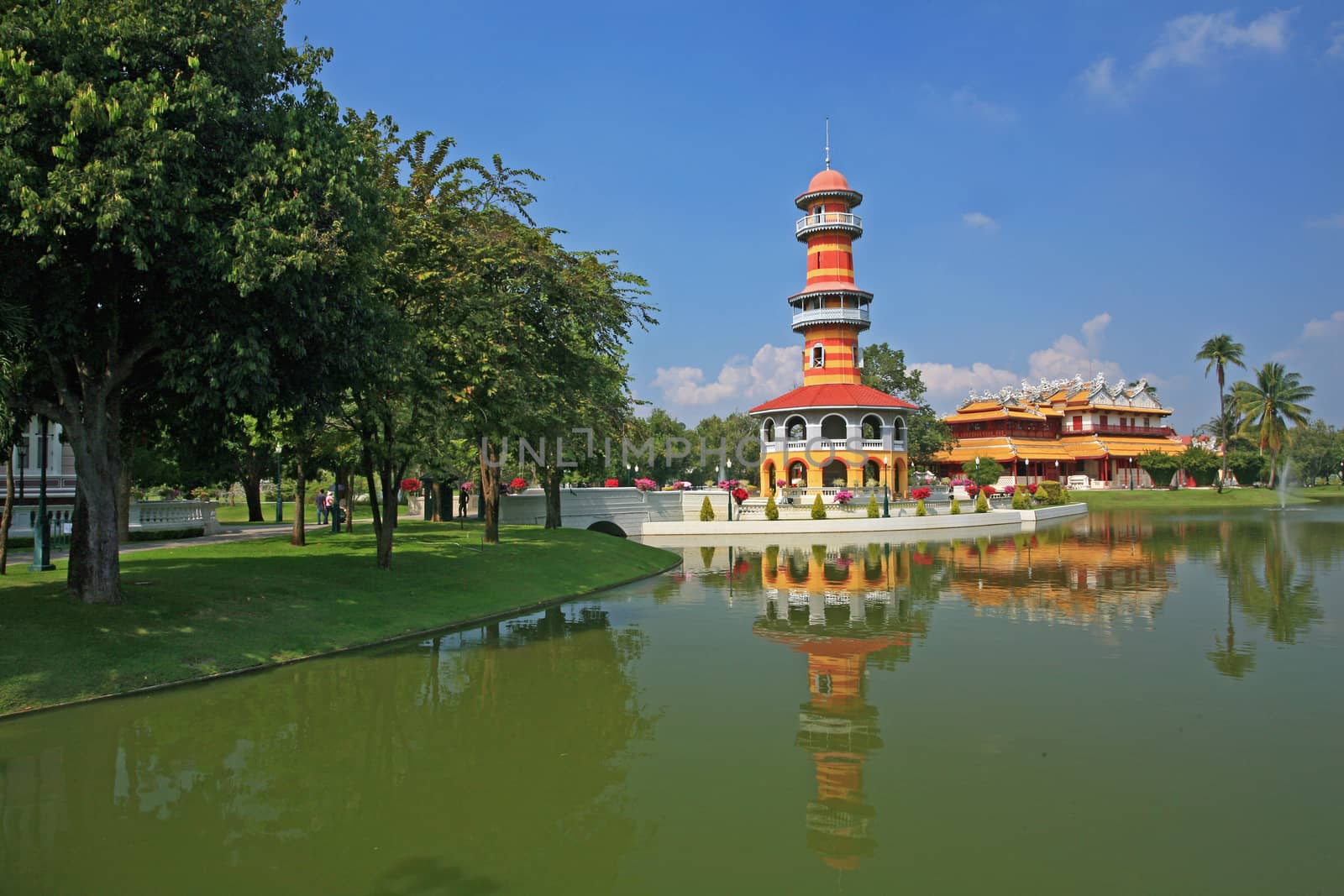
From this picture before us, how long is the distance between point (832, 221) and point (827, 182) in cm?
340

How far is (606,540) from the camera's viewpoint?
29.9m

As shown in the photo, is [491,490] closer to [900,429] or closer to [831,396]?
[831,396]

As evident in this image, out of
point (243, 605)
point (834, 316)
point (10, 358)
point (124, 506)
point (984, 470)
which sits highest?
point (834, 316)

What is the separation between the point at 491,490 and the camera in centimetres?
2608

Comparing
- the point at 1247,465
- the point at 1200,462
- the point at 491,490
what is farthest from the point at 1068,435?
the point at 491,490

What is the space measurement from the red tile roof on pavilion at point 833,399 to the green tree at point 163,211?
46.7 metres

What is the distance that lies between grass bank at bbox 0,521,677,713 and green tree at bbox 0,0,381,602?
0.99m

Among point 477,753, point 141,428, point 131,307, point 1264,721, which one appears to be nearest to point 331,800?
point 477,753

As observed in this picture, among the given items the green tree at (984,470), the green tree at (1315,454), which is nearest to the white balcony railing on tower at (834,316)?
the green tree at (984,470)

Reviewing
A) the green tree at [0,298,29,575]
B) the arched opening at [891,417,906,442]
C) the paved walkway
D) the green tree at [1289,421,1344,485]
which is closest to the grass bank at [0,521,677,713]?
the paved walkway

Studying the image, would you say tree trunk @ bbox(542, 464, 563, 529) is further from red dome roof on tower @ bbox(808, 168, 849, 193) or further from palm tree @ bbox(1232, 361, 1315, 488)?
palm tree @ bbox(1232, 361, 1315, 488)

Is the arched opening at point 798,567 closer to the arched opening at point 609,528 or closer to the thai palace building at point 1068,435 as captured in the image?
the arched opening at point 609,528

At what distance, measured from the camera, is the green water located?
258 inches

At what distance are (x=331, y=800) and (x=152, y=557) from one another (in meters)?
13.0
